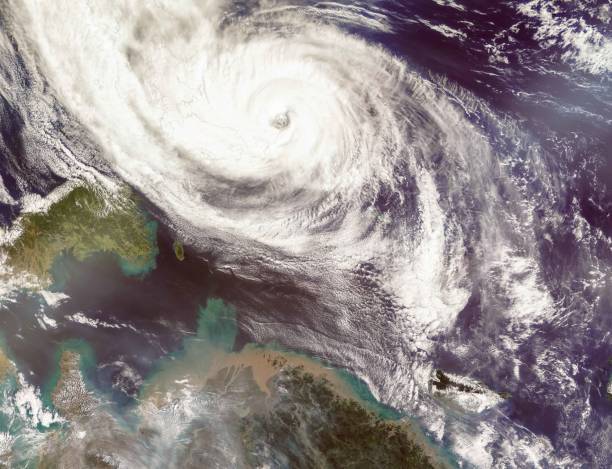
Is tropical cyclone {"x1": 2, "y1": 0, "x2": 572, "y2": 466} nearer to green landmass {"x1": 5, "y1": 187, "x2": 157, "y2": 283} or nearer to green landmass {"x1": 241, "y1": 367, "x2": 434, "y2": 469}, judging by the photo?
green landmass {"x1": 5, "y1": 187, "x2": 157, "y2": 283}

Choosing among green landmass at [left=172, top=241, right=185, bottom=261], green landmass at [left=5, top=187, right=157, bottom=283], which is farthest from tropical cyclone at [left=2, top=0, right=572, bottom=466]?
green landmass at [left=5, top=187, right=157, bottom=283]

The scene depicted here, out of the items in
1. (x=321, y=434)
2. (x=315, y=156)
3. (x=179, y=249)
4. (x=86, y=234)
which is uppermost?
(x=315, y=156)

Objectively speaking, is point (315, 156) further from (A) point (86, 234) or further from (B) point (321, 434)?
(B) point (321, 434)

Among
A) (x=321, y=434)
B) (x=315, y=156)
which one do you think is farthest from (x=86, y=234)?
(x=321, y=434)

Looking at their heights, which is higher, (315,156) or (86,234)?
(315,156)

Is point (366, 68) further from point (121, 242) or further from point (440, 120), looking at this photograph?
point (121, 242)

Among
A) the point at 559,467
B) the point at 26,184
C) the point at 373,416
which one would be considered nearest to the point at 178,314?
the point at 26,184

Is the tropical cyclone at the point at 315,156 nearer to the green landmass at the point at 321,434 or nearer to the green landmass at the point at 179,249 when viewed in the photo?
the green landmass at the point at 179,249

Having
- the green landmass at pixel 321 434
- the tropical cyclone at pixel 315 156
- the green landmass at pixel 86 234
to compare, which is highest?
the tropical cyclone at pixel 315 156

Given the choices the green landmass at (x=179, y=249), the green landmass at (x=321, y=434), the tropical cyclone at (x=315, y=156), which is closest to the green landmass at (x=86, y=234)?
the green landmass at (x=179, y=249)
